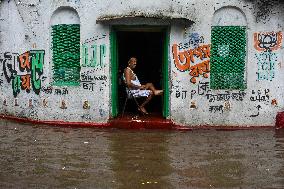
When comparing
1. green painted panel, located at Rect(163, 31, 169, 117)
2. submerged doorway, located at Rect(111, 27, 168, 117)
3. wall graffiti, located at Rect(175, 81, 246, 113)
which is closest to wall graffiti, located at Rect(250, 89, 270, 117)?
wall graffiti, located at Rect(175, 81, 246, 113)

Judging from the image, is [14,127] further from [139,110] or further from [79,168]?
[79,168]

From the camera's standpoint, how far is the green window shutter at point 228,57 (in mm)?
13117

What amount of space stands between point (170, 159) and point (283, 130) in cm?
445

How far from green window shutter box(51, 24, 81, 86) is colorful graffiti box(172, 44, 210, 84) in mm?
2636

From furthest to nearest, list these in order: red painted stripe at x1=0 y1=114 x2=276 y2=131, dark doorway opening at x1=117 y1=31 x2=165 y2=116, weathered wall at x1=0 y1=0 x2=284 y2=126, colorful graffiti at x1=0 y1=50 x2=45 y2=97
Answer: dark doorway opening at x1=117 y1=31 x2=165 y2=116 → colorful graffiti at x1=0 y1=50 x2=45 y2=97 → weathered wall at x1=0 y1=0 x2=284 y2=126 → red painted stripe at x1=0 y1=114 x2=276 y2=131

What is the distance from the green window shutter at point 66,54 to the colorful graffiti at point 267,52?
4760 millimetres

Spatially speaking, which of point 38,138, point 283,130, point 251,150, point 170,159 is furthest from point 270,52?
point 38,138

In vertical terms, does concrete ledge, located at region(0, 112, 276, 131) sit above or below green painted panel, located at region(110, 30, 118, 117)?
below

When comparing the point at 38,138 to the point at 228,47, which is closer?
the point at 38,138

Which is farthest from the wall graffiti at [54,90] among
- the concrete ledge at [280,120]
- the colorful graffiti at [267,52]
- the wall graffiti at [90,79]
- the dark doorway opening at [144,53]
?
the concrete ledge at [280,120]

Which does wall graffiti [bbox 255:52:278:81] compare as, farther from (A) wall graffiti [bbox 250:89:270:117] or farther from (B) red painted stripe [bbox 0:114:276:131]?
(B) red painted stripe [bbox 0:114:276:131]

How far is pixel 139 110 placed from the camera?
45.3ft

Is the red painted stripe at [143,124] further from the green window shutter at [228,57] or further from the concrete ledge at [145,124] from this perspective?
the green window shutter at [228,57]

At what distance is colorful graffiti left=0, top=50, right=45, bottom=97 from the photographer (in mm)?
13672
